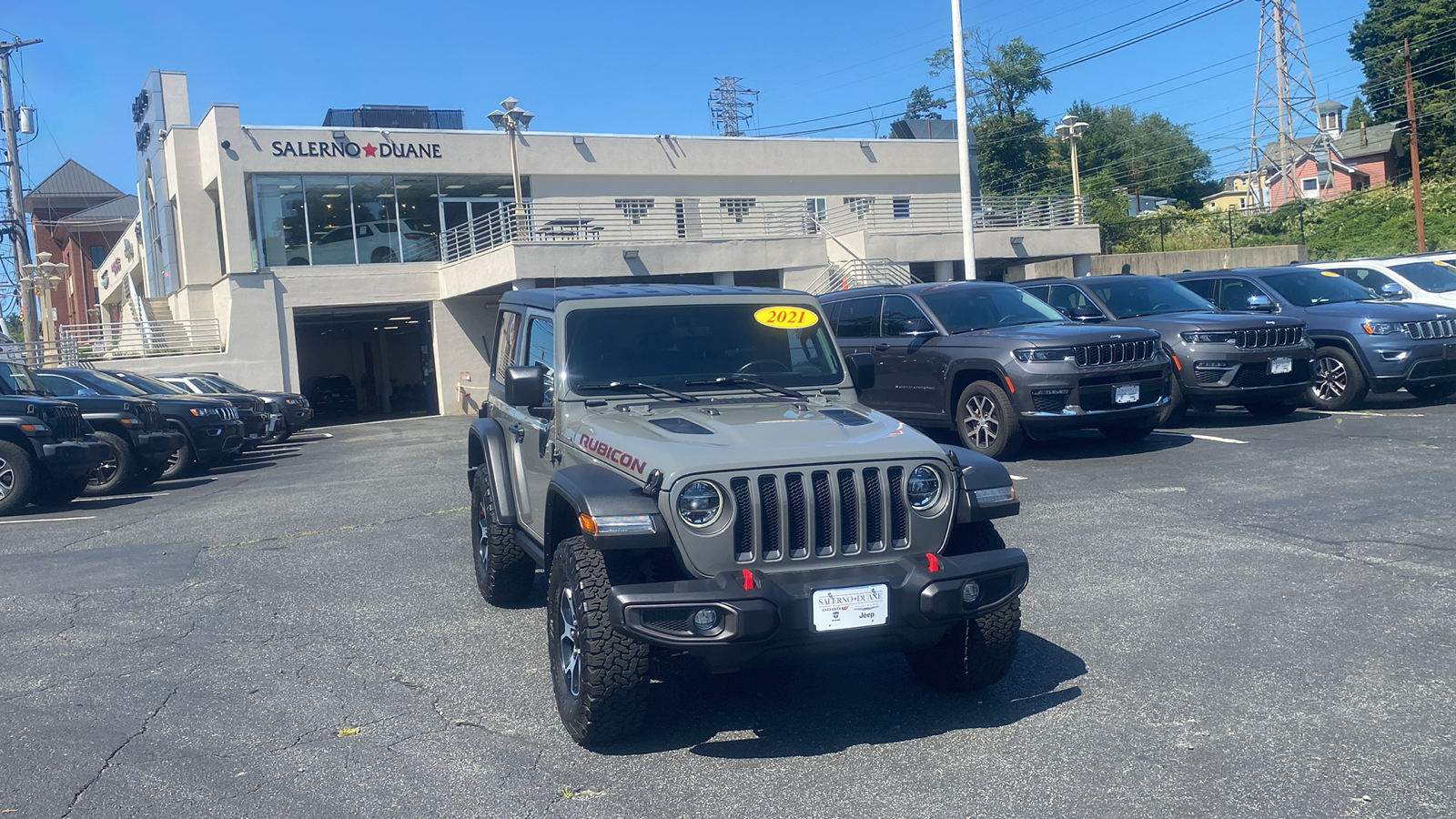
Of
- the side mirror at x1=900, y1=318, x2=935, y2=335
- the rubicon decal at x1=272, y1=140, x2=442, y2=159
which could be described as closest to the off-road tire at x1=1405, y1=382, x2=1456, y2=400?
the side mirror at x1=900, y1=318, x2=935, y2=335

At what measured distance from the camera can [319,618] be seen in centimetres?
689

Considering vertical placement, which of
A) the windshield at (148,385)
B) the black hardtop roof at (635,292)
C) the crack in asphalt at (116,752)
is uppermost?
the black hardtop roof at (635,292)

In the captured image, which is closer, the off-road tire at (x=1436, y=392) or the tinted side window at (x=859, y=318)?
the tinted side window at (x=859, y=318)

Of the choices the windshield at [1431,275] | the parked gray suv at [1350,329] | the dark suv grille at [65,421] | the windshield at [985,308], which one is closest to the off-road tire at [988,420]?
the windshield at [985,308]

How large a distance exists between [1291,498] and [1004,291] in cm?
457

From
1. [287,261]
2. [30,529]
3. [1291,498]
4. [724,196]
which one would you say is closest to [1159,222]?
[724,196]

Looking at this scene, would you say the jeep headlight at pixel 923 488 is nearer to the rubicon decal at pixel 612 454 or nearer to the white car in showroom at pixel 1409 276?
the rubicon decal at pixel 612 454

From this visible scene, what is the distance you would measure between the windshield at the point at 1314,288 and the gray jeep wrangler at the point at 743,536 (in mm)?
11032

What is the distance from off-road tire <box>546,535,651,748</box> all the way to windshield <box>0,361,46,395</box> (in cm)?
1096

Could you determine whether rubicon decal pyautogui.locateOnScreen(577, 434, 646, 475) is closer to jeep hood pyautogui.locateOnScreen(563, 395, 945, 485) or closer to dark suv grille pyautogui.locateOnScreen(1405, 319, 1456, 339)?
jeep hood pyautogui.locateOnScreen(563, 395, 945, 485)

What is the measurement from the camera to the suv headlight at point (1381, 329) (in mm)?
13281

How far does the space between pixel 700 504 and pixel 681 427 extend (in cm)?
73

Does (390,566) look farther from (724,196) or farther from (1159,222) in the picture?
(1159,222)

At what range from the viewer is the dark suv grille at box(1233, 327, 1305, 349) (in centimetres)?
1251
